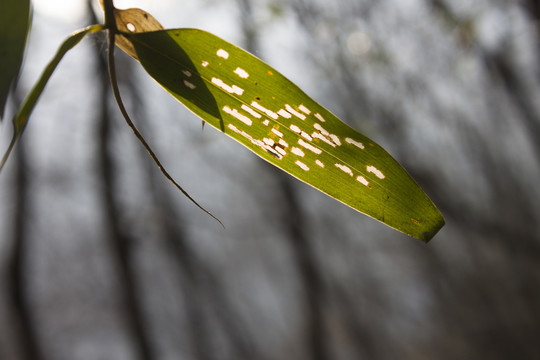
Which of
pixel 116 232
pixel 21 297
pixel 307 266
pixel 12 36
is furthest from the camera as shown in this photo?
pixel 307 266

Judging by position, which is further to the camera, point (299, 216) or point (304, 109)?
point (299, 216)

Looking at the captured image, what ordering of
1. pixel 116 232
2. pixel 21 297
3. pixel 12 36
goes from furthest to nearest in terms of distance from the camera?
pixel 116 232 < pixel 21 297 < pixel 12 36

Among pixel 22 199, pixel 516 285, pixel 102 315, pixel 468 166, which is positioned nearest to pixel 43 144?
pixel 22 199

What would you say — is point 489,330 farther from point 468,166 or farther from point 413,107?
point 413,107

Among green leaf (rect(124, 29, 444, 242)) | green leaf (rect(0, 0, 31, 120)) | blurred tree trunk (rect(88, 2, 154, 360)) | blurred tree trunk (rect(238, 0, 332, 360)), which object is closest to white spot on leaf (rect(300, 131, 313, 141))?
green leaf (rect(124, 29, 444, 242))

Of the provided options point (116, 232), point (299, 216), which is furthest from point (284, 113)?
point (299, 216)

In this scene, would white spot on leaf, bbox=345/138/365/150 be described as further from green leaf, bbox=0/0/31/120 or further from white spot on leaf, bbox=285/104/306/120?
green leaf, bbox=0/0/31/120

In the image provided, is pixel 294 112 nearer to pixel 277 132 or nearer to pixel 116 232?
pixel 277 132
